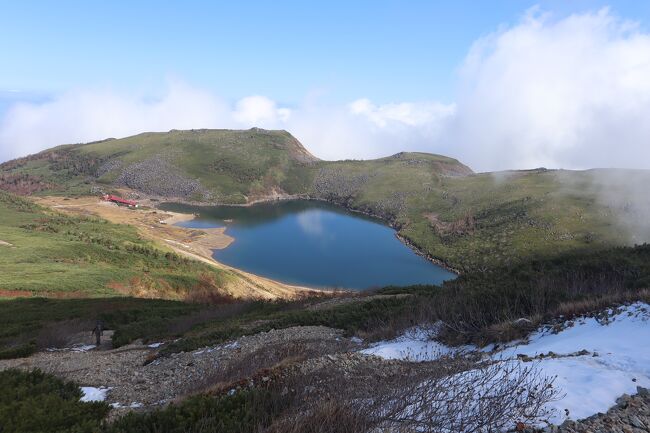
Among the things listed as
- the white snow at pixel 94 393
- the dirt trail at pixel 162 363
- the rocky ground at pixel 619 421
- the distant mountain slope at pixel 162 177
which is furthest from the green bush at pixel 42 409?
the distant mountain slope at pixel 162 177

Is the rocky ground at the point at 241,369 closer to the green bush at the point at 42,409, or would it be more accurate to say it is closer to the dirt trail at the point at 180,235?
the green bush at the point at 42,409

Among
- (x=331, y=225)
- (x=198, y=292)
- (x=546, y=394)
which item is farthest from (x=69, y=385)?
(x=331, y=225)

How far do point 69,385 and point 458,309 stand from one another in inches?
500

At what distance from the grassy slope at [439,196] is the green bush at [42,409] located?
75.0 meters

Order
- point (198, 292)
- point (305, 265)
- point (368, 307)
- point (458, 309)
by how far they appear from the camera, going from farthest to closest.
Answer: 1. point (305, 265)
2. point (198, 292)
3. point (368, 307)
4. point (458, 309)

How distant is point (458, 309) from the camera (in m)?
14.8

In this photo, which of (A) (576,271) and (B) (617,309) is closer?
(B) (617,309)

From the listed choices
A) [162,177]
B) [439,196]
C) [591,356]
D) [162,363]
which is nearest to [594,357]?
[591,356]

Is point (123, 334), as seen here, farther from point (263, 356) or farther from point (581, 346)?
point (581, 346)

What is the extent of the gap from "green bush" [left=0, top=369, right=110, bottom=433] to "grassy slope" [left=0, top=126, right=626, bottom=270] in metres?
75.0

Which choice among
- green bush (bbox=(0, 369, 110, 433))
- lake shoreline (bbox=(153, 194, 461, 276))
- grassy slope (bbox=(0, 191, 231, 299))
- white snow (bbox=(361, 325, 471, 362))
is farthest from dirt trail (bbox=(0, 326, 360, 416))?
lake shoreline (bbox=(153, 194, 461, 276))

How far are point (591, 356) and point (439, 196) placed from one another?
471 ft

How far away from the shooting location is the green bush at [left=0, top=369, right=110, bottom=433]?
21.0 ft

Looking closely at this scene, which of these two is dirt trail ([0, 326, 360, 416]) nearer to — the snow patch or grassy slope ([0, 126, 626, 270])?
the snow patch
